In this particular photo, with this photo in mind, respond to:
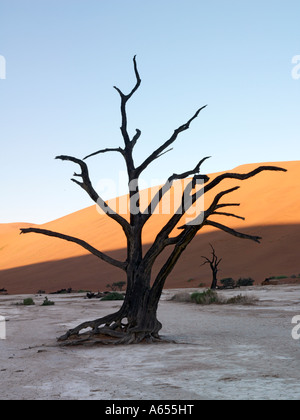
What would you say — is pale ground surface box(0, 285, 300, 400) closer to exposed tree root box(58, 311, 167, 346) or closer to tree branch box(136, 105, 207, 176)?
exposed tree root box(58, 311, 167, 346)

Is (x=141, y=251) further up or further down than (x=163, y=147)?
further down

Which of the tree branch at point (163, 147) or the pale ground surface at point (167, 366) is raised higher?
the tree branch at point (163, 147)

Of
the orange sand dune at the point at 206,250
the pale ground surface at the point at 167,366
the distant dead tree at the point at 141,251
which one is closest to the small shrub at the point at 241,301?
the pale ground surface at the point at 167,366

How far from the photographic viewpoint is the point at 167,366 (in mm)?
7086

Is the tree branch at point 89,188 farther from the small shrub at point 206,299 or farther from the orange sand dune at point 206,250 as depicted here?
the orange sand dune at point 206,250

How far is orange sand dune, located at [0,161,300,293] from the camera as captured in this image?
1649 inches

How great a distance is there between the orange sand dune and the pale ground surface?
90.3 feet

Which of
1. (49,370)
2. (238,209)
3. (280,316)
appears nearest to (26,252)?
(238,209)

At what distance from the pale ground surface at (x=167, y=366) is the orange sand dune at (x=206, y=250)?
2751 cm

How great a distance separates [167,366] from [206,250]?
42155 mm

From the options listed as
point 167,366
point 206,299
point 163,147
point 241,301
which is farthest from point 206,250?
point 167,366

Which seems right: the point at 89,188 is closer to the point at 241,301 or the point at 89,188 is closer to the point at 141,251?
the point at 141,251

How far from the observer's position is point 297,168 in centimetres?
A: 6650

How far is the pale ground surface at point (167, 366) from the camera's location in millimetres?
5590
